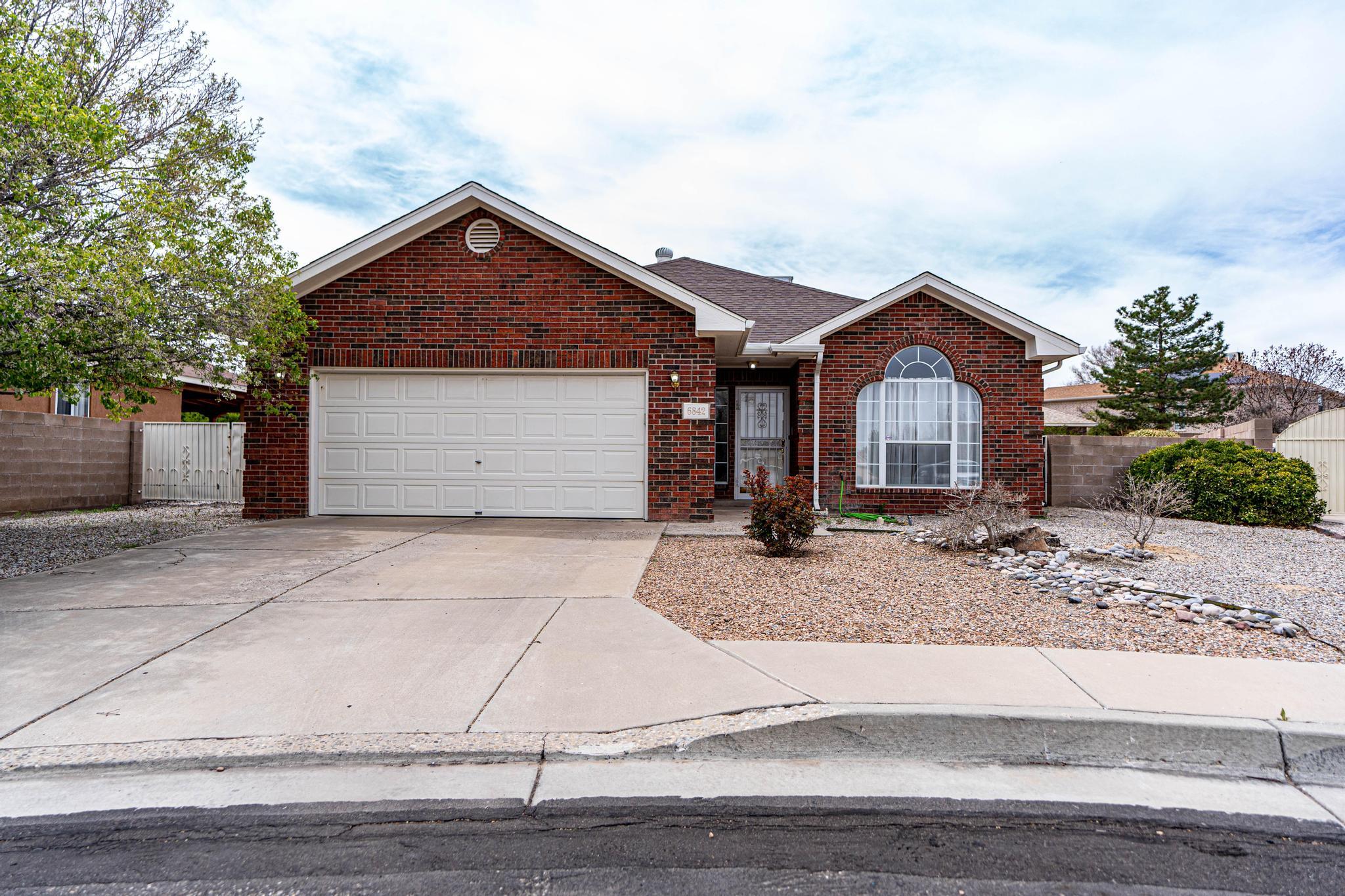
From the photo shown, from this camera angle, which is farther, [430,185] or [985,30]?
[430,185]

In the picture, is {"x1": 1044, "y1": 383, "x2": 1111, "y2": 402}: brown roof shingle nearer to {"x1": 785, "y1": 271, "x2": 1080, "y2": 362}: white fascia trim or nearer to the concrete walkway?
{"x1": 785, "y1": 271, "x2": 1080, "y2": 362}: white fascia trim

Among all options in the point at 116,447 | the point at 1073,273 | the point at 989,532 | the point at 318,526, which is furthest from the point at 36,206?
the point at 1073,273

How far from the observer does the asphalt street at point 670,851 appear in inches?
99.9

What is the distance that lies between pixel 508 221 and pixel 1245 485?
41.1ft

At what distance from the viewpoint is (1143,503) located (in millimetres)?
9648

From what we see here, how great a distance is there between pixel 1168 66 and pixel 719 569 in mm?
9534

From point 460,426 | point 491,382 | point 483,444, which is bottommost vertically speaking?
point 483,444

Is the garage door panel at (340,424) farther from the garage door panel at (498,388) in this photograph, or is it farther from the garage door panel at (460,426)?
the garage door panel at (498,388)

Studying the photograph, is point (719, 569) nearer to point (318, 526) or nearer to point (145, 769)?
point (145, 769)

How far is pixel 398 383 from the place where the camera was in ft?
37.7

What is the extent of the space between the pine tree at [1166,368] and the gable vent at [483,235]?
2753 centimetres

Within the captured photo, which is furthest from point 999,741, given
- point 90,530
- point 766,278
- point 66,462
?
point 66,462

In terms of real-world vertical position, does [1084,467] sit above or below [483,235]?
below

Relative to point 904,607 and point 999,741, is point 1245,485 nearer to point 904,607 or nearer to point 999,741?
point 904,607
